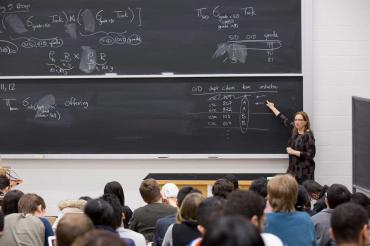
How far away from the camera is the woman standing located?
24.1ft

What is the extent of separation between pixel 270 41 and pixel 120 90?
1.84 m

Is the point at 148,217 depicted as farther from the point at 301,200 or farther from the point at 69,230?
the point at 69,230

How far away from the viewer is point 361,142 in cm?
718

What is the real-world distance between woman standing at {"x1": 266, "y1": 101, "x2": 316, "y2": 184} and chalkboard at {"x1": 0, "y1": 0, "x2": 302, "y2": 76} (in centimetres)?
64

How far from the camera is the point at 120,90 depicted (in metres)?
7.75

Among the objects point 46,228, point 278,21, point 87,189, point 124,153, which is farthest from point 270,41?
point 46,228

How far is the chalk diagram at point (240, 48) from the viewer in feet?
24.9

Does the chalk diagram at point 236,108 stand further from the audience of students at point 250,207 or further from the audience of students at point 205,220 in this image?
the audience of students at point 250,207

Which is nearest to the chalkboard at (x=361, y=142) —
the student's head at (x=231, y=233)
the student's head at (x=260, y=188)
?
the student's head at (x=260, y=188)

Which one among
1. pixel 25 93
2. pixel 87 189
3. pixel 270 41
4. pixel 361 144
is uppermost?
pixel 270 41

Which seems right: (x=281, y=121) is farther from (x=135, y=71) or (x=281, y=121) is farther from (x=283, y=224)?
(x=283, y=224)

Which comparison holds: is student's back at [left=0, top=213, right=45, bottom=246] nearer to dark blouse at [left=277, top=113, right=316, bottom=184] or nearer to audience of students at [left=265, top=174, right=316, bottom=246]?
audience of students at [left=265, top=174, right=316, bottom=246]

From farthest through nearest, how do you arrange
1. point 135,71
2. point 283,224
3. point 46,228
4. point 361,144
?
point 135,71 → point 361,144 → point 46,228 → point 283,224

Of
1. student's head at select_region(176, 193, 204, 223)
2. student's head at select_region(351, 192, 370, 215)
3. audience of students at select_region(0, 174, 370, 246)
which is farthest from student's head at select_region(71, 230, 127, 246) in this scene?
student's head at select_region(351, 192, 370, 215)
